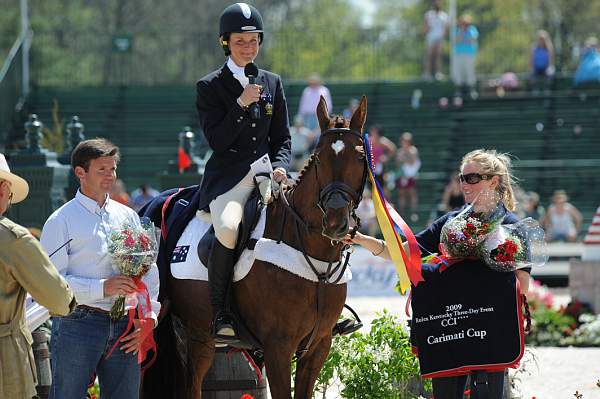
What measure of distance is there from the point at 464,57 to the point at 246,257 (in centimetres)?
2042

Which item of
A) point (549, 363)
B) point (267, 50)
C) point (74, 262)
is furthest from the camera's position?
point (267, 50)

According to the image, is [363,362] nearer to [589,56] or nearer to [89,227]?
[89,227]

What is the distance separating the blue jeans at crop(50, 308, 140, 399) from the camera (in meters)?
6.86

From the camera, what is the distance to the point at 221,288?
8.08 metres

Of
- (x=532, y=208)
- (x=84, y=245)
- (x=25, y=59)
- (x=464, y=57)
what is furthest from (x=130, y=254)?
(x=25, y=59)

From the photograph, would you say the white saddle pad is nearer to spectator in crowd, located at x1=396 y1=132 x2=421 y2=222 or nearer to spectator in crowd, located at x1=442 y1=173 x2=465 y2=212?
spectator in crowd, located at x1=442 y1=173 x2=465 y2=212

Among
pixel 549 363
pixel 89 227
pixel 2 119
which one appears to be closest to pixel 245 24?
pixel 89 227

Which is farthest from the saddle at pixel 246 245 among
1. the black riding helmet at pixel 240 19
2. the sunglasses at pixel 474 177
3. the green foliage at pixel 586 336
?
the green foliage at pixel 586 336

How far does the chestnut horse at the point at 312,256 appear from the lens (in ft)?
24.1

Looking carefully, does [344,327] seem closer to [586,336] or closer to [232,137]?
[232,137]

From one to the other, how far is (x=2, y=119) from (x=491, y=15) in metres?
32.0

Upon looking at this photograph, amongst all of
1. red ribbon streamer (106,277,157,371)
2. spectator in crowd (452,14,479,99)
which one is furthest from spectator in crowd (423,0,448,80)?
red ribbon streamer (106,277,157,371)

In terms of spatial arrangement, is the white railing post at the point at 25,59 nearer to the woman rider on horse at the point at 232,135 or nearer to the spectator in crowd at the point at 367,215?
the spectator in crowd at the point at 367,215

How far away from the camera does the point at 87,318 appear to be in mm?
6969
